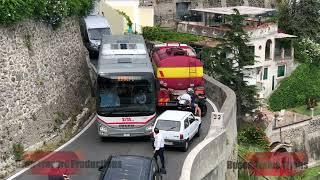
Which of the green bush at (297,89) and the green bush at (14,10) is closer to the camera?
the green bush at (14,10)

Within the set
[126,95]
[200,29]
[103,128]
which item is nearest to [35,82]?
[103,128]

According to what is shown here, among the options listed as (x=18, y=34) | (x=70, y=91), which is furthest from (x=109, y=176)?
A: (x=70, y=91)

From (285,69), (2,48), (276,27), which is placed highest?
(2,48)

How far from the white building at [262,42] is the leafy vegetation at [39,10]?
72.2 feet

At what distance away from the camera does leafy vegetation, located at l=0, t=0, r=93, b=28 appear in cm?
2072

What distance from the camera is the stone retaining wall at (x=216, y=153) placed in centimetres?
1902

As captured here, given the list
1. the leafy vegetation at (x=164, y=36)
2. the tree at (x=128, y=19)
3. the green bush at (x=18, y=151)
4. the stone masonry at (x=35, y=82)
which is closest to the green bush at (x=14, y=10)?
the stone masonry at (x=35, y=82)

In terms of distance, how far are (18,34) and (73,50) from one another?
704 centimetres

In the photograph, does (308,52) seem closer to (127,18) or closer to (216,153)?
(127,18)

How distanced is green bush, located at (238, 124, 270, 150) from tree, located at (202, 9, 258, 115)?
1.53 metres

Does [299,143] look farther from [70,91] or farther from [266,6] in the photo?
[70,91]

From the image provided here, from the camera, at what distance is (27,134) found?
21.9 meters

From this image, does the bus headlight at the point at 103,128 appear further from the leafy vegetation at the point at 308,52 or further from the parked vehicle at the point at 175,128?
the leafy vegetation at the point at 308,52

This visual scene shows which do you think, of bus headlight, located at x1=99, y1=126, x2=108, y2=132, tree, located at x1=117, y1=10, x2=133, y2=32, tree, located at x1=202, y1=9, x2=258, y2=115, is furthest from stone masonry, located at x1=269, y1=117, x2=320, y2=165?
bus headlight, located at x1=99, y1=126, x2=108, y2=132
